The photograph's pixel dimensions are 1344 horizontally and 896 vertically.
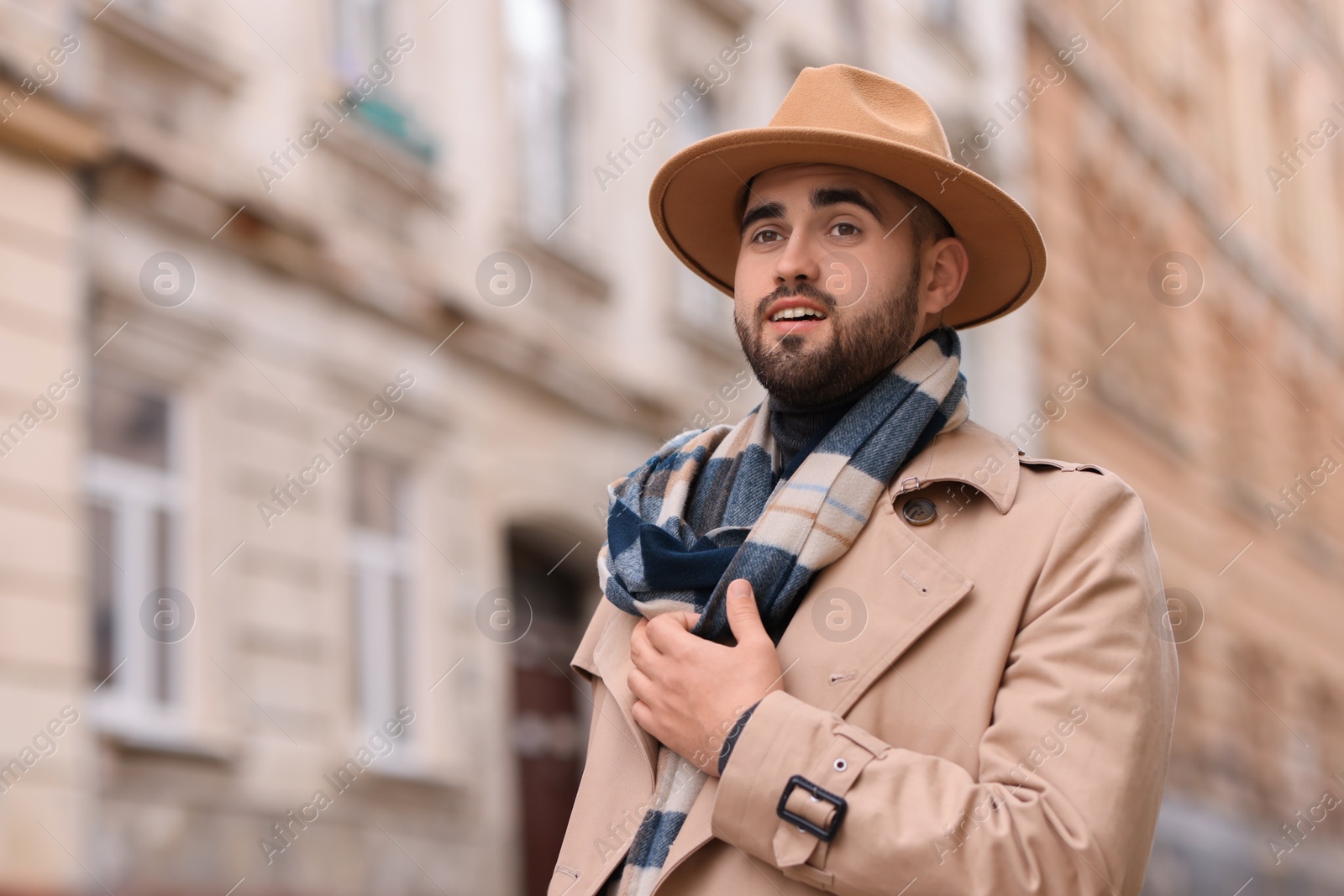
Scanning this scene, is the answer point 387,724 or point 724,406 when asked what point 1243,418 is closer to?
point 724,406

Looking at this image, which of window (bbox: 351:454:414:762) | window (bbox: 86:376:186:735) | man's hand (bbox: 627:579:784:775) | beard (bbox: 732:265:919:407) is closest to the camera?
man's hand (bbox: 627:579:784:775)

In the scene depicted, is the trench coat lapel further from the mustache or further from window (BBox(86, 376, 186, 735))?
window (BBox(86, 376, 186, 735))

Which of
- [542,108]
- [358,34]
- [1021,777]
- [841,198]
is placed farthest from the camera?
[542,108]

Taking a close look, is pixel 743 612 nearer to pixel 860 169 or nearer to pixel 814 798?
pixel 814 798

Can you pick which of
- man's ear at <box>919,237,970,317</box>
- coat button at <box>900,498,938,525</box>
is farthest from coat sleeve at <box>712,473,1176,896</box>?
man's ear at <box>919,237,970,317</box>

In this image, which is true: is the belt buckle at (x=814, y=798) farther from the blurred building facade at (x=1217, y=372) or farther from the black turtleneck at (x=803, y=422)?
the blurred building facade at (x=1217, y=372)

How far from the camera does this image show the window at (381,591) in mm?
10016

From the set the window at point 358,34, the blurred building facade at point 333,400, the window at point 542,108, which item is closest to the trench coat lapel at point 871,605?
the blurred building facade at point 333,400

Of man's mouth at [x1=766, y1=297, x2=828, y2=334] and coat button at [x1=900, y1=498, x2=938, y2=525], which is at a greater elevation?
man's mouth at [x1=766, y1=297, x2=828, y2=334]

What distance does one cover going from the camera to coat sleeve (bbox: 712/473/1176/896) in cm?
209

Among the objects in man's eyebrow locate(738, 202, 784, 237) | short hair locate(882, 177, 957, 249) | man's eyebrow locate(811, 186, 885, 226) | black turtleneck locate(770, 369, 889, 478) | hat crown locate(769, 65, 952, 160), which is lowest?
black turtleneck locate(770, 369, 889, 478)

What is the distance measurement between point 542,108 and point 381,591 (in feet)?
13.2

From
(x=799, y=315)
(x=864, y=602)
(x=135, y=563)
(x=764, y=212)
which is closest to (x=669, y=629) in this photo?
(x=864, y=602)

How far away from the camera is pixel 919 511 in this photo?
248 centimetres
